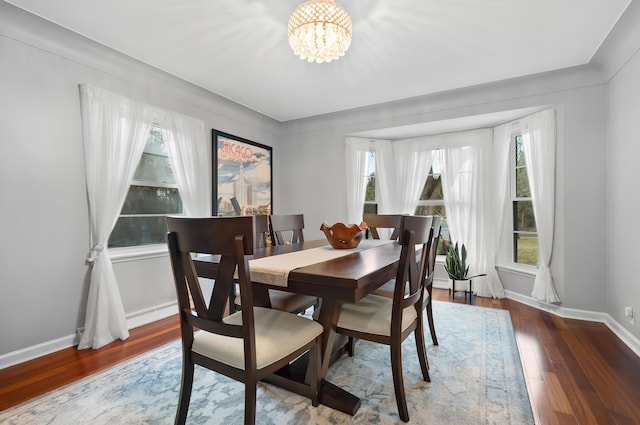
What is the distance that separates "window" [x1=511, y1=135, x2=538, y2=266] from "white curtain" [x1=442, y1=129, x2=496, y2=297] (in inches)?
11.6

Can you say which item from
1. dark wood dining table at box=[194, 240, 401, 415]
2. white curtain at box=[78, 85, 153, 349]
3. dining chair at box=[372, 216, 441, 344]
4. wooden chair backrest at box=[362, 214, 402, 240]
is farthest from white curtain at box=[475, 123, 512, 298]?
white curtain at box=[78, 85, 153, 349]

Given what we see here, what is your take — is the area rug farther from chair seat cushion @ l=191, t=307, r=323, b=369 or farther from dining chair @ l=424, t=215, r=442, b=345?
chair seat cushion @ l=191, t=307, r=323, b=369

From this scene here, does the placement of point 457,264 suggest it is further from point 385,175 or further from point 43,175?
point 43,175

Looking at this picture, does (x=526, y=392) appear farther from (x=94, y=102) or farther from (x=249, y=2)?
(x=94, y=102)

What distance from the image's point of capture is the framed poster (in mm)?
3738

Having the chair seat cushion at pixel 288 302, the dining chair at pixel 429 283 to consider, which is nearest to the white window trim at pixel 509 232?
the dining chair at pixel 429 283

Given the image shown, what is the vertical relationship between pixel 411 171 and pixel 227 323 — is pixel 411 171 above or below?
above

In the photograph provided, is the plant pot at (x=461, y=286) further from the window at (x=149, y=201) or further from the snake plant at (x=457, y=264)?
the window at (x=149, y=201)

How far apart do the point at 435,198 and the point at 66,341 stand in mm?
4294

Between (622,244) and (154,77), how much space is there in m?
4.52

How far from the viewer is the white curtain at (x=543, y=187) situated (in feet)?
10.4

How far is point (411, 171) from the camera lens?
437 cm

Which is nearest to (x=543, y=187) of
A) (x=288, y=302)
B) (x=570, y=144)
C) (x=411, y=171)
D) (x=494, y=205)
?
(x=570, y=144)

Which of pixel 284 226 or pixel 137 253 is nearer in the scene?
pixel 284 226
